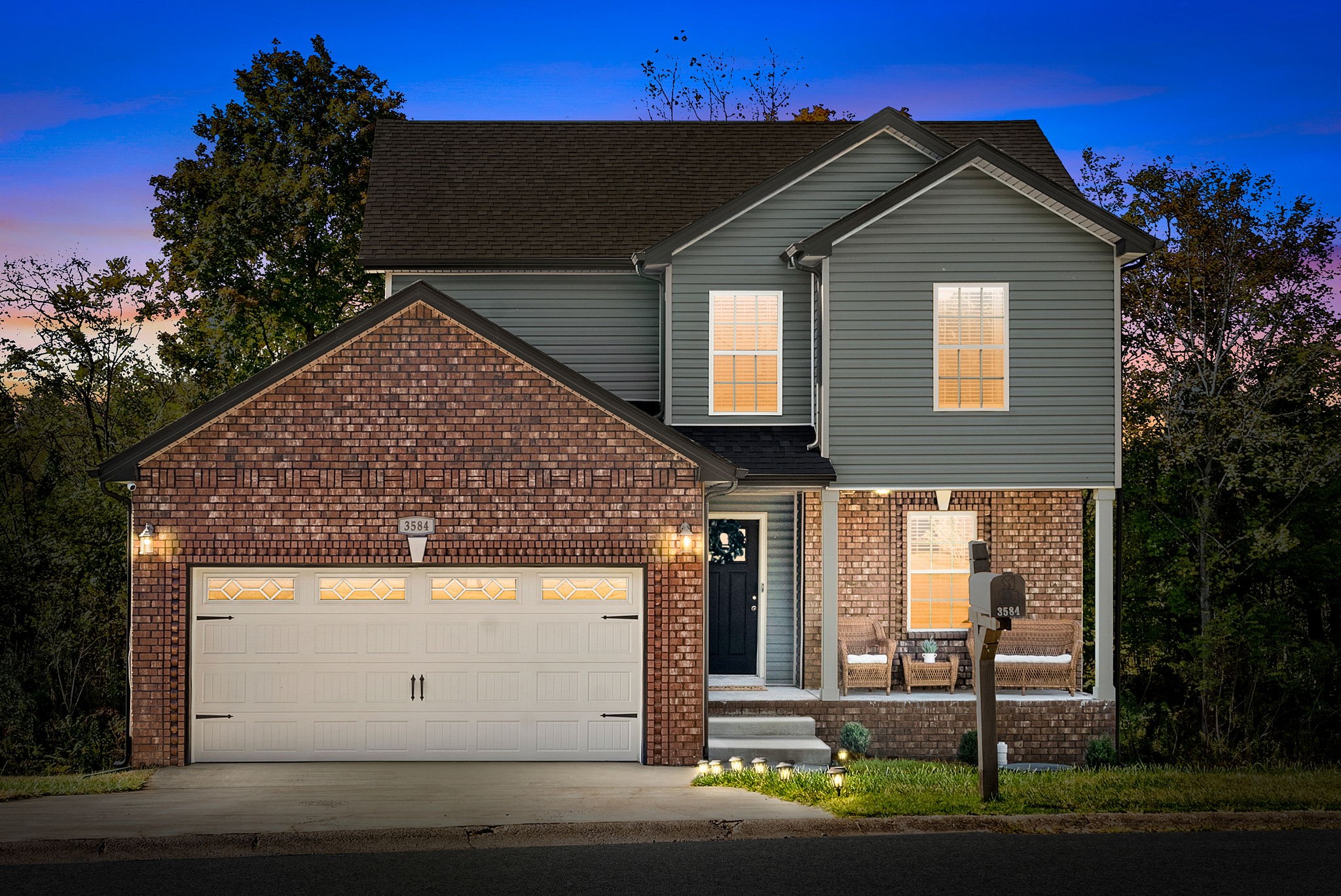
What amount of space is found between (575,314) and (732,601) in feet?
15.7

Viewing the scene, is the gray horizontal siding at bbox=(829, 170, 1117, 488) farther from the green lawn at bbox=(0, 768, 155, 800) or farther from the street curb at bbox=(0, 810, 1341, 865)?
the green lawn at bbox=(0, 768, 155, 800)

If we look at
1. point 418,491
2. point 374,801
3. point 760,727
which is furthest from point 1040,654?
point 374,801

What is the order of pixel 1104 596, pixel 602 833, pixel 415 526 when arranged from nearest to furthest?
1. pixel 602 833
2. pixel 415 526
3. pixel 1104 596

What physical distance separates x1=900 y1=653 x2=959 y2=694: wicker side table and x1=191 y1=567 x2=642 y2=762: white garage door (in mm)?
4399

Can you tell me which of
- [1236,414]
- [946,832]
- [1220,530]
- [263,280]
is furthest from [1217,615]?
[263,280]

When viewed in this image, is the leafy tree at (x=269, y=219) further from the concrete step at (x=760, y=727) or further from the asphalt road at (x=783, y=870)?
the asphalt road at (x=783, y=870)

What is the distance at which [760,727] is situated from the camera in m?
14.7

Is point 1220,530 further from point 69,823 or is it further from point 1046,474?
point 69,823

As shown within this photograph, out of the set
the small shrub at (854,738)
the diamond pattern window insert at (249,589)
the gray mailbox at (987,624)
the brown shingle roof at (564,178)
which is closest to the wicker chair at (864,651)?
the small shrub at (854,738)

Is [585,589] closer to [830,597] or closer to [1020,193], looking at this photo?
[830,597]

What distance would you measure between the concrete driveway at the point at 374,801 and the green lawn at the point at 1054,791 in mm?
459

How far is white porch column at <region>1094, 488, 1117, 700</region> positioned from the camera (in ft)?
51.5

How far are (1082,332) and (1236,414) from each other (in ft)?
20.6

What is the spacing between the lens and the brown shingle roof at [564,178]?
17.9 m
